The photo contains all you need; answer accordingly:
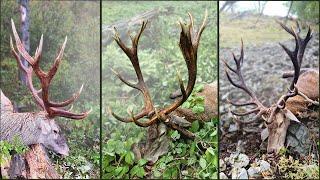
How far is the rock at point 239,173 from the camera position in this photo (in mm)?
3326

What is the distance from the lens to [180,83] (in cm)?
307

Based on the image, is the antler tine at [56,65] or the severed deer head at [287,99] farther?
the severed deer head at [287,99]

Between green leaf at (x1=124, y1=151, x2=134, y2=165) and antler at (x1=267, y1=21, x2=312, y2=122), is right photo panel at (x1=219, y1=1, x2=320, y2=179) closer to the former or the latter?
Result: antler at (x1=267, y1=21, x2=312, y2=122)

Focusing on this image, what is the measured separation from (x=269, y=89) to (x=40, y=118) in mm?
1345

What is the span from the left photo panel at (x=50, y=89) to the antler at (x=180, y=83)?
25 cm

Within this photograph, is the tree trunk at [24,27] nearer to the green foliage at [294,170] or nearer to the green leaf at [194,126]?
the green leaf at [194,126]

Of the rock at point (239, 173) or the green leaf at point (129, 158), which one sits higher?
the green leaf at point (129, 158)

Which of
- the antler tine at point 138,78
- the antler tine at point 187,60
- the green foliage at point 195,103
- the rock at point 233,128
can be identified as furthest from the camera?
the rock at point 233,128

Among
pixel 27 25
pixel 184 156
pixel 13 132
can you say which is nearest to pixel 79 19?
pixel 27 25

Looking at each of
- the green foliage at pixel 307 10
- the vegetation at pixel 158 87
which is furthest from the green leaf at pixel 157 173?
the green foliage at pixel 307 10

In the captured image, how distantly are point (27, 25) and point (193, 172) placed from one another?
4.33 feet

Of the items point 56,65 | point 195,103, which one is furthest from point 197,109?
point 56,65

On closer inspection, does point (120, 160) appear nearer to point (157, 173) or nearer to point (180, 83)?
point (157, 173)

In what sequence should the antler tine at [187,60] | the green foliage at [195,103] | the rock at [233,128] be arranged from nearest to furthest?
the antler tine at [187,60] < the green foliage at [195,103] < the rock at [233,128]
